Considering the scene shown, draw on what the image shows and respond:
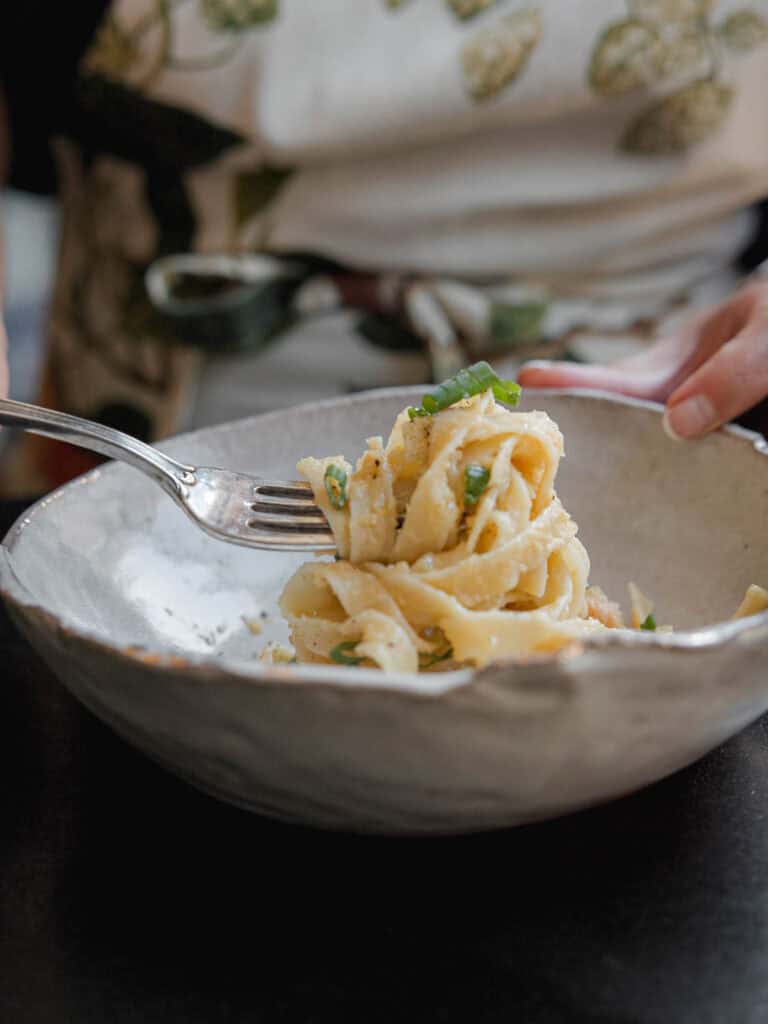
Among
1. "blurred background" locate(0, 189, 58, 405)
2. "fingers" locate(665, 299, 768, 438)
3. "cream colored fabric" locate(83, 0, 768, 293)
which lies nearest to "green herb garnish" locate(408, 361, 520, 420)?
"fingers" locate(665, 299, 768, 438)

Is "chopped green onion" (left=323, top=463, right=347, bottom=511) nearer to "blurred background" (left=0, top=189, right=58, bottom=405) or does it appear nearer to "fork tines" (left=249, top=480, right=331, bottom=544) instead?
"fork tines" (left=249, top=480, right=331, bottom=544)

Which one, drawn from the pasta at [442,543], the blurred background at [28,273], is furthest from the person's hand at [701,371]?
the blurred background at [28,273]

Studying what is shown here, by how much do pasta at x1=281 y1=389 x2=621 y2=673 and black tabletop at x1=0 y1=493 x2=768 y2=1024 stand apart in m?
0.17

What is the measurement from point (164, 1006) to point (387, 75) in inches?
57.3

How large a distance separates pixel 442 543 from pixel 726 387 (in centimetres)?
38

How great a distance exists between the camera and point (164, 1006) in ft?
2.28

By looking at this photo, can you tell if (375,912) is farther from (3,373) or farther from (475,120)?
(475,120)

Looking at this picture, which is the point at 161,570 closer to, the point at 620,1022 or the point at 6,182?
the point at 620,1022

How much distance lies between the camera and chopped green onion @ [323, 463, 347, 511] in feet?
3.42

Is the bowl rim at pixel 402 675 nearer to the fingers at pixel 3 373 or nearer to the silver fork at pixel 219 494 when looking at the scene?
the silver fork at pixel 219 494

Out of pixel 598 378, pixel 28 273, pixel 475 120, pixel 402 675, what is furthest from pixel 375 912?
pixel 28 273

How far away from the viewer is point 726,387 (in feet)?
3.83

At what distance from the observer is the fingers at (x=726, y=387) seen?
1.17 metres

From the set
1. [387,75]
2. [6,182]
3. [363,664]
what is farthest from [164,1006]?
[6,182]
